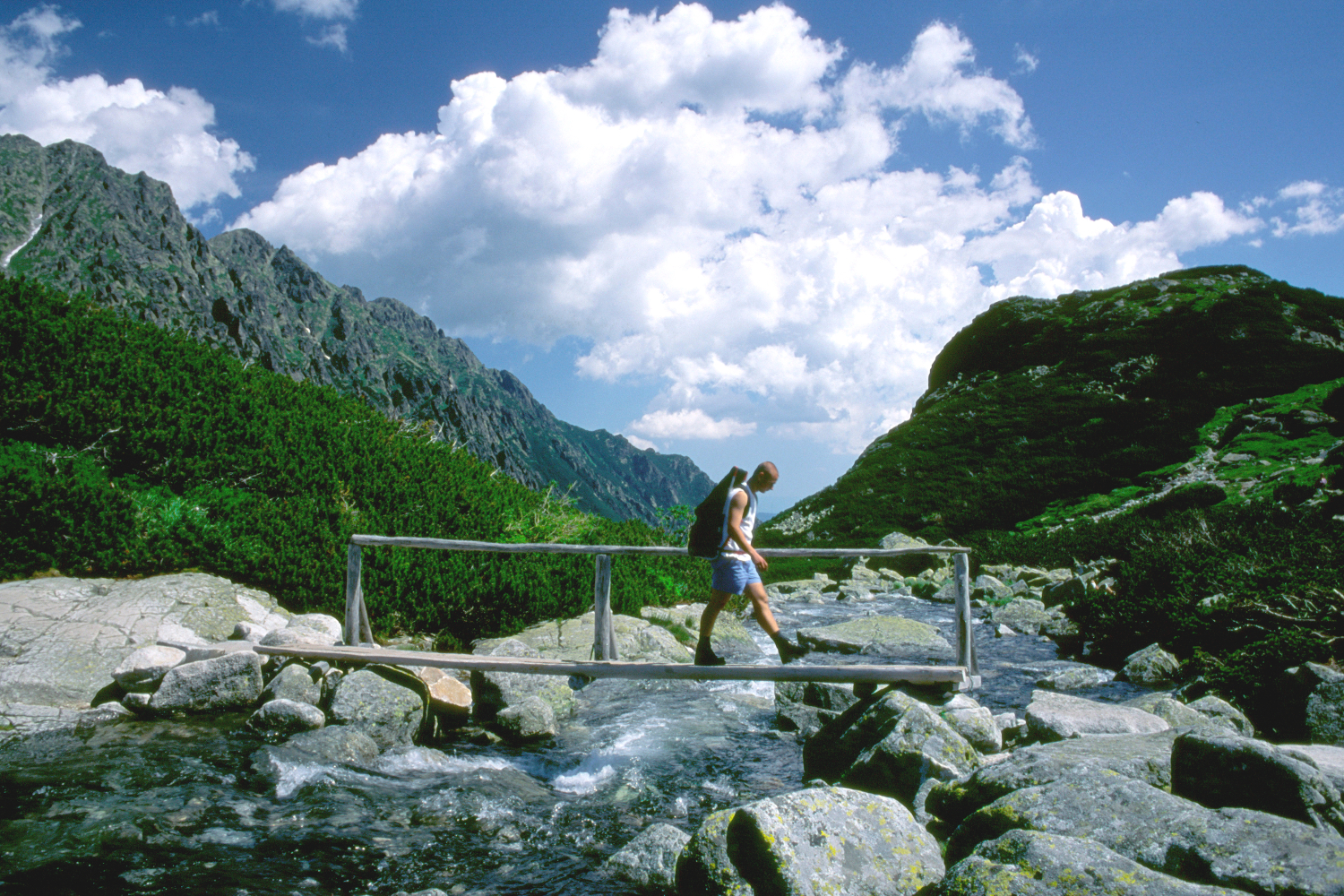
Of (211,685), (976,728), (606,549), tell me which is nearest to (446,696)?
(211,685)

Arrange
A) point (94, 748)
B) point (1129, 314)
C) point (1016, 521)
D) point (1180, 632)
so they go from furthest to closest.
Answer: point (1129, 314), point (1016, 521), point (1180, 632), point (94, 748)

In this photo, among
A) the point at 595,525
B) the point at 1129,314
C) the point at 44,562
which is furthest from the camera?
the point at 1129,314

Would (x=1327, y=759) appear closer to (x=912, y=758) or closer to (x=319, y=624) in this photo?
(x=912, y=758)

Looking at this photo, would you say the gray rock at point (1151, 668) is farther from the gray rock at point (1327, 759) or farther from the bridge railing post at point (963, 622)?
the gray rock at point (1327, 759)

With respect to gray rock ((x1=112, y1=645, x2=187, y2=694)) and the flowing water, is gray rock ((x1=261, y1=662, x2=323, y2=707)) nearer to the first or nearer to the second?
the flowing water

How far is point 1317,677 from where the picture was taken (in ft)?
22.3

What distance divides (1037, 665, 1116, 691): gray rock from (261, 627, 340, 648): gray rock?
31.8 feet

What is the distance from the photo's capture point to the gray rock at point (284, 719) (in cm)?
686

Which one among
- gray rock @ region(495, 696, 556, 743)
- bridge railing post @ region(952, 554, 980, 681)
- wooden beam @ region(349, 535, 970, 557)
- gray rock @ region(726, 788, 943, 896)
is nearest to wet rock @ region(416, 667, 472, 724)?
gray rock @ region(495, 696, 556, 743)

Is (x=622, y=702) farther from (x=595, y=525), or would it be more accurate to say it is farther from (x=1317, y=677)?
(x=595, y=525)

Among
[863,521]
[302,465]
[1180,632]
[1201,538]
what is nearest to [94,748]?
[302,465]

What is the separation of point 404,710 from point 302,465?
23.3 feet

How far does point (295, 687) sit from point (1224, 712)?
9304mm

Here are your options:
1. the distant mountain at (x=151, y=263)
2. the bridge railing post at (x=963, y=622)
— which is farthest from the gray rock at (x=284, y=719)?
the distant mountain at (x=151, y=263)
